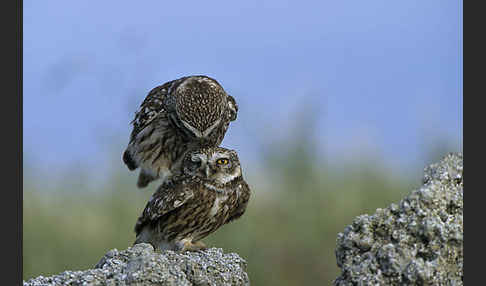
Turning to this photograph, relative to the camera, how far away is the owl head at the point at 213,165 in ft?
15.6

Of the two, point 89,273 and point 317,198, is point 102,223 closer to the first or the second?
point 317,198

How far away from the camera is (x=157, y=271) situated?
3.55 metres

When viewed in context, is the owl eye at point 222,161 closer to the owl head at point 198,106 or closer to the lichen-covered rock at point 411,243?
the owl head at point 198,106

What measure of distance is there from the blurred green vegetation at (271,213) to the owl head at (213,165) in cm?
228

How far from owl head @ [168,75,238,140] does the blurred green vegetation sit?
2.07 meters

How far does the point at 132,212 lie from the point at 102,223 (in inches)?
15.5

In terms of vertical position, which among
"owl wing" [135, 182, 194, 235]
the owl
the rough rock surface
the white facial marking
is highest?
the owl

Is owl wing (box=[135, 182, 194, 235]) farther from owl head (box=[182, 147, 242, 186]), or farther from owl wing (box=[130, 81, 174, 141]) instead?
owl wing (box=[130, 81, 174, 141])

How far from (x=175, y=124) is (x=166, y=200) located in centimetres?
83

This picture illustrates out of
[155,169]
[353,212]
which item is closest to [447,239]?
[155,169]

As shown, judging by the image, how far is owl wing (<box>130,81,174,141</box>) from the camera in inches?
219

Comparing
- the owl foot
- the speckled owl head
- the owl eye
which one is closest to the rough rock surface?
the owl foot

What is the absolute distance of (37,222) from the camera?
766 cm

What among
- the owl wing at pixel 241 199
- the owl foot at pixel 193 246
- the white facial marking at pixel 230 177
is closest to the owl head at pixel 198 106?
the white facial marking at pixel 230 177
